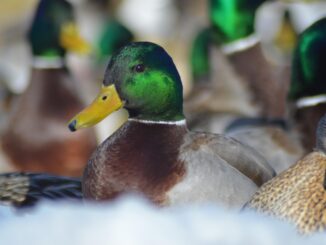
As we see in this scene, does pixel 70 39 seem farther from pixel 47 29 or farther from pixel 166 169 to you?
pixel 166 169

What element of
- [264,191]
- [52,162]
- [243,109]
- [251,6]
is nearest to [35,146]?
[52,162]

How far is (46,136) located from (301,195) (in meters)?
3.97

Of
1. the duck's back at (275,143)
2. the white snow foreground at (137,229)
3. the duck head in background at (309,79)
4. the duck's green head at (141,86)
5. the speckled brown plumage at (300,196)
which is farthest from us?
the duck head in background at (309,79)

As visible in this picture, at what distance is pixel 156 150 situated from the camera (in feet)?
13.3

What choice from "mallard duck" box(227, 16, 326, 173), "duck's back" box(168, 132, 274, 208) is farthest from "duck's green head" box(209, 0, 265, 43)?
"duck's back" box(168, 132, 274, 208)

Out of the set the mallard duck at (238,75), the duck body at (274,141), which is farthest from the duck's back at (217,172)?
the mallard duck at (238,75)

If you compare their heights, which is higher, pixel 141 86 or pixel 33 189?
pixel 141 86

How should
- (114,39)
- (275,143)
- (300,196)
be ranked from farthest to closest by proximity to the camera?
1. (114,39)
2. (275,143)
3. (300,196)

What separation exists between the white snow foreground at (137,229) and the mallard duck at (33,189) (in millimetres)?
2296

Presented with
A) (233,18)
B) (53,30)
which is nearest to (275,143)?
(233,18)

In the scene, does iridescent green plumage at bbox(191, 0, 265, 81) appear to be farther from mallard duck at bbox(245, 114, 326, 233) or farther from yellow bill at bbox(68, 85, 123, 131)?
mallard duck at bbox(245, 114, 326, 233)

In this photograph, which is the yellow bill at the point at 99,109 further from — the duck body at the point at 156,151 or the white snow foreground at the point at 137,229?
the white snow foreground at the point at 137,229

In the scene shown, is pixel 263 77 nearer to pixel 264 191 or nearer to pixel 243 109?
pixel 243 109

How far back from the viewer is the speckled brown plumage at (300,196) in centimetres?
298
